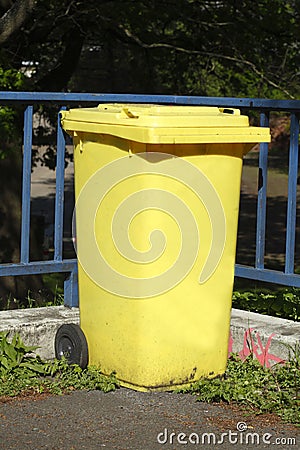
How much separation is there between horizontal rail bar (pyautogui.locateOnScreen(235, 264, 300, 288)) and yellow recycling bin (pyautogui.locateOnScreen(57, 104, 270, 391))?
1.05 ft

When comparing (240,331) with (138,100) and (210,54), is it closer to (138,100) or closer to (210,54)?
(138,100)

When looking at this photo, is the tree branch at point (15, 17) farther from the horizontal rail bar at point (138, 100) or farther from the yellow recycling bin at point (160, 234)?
the yellow recycling bin at point (160, 234)

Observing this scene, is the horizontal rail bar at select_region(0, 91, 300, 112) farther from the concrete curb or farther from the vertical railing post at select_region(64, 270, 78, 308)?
the concrete curb

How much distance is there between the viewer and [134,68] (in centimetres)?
1253

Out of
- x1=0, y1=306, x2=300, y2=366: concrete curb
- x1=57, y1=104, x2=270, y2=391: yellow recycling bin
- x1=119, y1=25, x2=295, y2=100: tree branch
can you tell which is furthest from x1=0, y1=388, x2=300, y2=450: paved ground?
x1=119, y1=25, x2=295, y2=100: tree branch

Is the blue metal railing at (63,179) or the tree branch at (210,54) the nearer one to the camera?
the blue metal railing at (63,179)

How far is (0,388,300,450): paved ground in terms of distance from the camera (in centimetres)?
363

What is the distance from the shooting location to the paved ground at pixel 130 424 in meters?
3.63

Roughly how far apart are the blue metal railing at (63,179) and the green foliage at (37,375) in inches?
15.7

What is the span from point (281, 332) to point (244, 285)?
26.8 ft

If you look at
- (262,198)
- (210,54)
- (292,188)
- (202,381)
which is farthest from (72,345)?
(210,54)

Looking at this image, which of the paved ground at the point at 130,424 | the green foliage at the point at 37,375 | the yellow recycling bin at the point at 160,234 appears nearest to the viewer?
the paved ground at the point at 130,424

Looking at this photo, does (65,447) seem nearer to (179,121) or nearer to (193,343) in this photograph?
(193,343)

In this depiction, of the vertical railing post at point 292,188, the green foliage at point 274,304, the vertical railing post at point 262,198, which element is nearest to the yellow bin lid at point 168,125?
the vertical railing post at point 292,188
